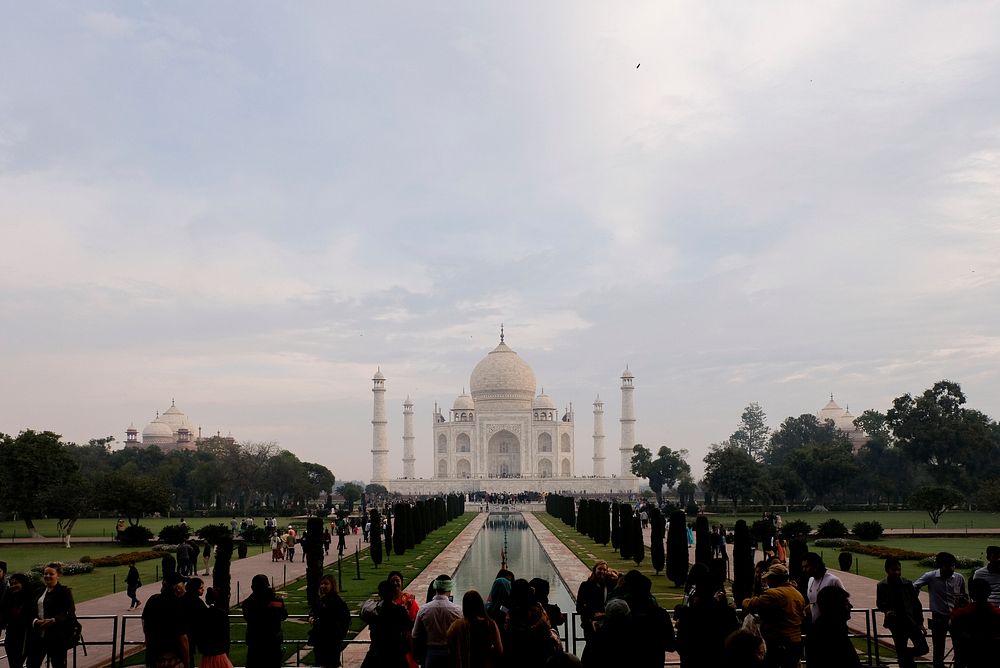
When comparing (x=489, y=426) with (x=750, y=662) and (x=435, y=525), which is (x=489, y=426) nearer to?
(x=435, y=525)

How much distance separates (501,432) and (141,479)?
151 ft

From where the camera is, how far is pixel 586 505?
1238 inches

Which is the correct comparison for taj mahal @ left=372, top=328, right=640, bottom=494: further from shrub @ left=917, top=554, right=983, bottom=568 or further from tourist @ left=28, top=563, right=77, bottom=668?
tourist @ left=28, top=563, right=77, bottom=668

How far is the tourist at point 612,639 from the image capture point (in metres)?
5.73

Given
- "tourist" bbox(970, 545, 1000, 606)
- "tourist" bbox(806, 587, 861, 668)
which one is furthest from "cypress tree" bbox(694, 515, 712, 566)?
"tourist" bbox(806, 587, 861, 668)

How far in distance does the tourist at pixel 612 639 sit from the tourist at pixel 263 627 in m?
2.98

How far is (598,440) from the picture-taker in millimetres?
77688

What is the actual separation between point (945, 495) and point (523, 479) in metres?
37.7

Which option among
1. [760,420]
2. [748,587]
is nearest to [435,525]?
[748,587]

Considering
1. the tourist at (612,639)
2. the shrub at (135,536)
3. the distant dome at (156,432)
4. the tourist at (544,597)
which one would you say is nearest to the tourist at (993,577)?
the tourist at (544,597)

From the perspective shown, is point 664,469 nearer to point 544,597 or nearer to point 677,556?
point 677,556

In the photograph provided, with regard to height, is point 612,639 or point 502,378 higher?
point 502,378

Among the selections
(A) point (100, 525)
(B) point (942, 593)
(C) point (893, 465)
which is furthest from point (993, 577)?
(C) point (893, 465)

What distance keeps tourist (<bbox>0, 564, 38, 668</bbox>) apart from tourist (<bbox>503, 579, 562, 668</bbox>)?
4.68 metres
